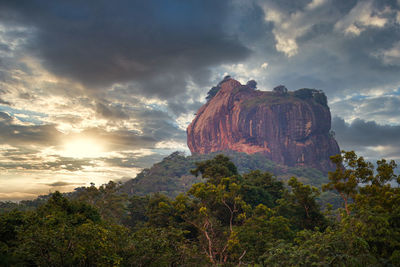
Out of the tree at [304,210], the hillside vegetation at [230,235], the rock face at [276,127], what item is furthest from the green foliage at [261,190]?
the rock face at [276,127]

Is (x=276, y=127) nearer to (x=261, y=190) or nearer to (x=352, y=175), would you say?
(x=261, y=190)

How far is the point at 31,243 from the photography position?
21.7ft

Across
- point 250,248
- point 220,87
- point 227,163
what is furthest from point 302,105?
point 250,248

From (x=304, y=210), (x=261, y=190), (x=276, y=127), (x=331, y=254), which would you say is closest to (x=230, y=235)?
(x=331, y=254)

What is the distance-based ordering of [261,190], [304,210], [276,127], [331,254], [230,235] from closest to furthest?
[331,254] < [230,235] < [304,210] < [261,190] < [276,127]

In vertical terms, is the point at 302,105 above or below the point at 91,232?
above

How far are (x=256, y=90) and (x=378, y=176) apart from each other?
136m

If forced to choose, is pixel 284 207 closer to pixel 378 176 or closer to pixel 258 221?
pixel 258 221

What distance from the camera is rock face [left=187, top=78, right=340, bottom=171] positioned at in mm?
121562

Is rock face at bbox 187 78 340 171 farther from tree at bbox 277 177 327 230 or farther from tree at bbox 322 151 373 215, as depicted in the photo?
tree at bbox 322 151 373 215

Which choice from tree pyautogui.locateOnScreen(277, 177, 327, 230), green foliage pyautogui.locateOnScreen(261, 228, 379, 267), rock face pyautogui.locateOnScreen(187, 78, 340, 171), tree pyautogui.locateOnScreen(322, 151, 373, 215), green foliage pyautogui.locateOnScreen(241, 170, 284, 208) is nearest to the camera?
green foliage pyautogui.locateOnScreen(261, 228, 379, 267)

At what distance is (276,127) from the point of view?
124438mm

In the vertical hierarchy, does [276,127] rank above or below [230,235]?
above

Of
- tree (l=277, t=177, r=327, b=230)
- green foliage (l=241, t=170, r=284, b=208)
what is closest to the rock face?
green foliage (l=241, t=170, r=284, b=208)
